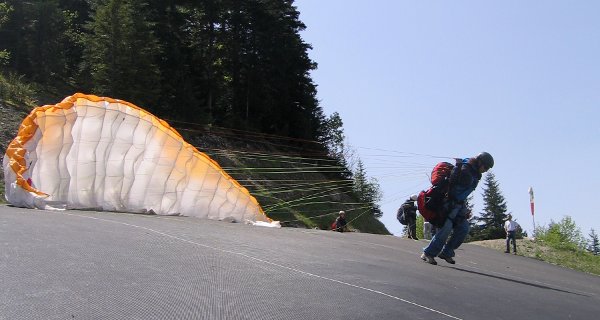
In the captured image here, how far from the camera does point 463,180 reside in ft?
27.3

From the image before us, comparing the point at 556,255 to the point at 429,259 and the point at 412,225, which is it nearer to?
the point at 412,225

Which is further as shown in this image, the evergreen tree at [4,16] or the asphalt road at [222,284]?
the evergreen tree at [4,16]

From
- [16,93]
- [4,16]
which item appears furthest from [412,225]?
[4,16]

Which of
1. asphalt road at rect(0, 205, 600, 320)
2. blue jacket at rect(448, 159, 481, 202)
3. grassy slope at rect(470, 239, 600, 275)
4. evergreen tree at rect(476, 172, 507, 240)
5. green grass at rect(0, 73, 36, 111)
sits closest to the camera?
asphalt road at rect(0, 205, 600, 320)

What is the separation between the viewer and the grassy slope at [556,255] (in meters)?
Result: 19.6

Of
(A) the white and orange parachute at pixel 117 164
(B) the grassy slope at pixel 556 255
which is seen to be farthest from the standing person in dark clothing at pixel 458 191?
(B) the grassy slope at pixel 556 255

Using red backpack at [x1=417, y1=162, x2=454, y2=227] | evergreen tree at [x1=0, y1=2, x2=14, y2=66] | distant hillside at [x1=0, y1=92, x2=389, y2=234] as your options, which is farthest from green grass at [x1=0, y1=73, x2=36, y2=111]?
red backpack at [x1=417, y1=162, x2=454, y2=227]

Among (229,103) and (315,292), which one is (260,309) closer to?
(315,292)

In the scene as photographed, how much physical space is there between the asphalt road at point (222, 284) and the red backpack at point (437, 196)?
80cm

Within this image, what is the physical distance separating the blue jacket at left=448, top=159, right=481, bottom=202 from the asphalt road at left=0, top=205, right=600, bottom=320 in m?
1.10

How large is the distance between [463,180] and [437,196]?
41cm

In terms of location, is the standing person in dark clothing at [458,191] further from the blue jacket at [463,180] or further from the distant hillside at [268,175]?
the distant hillside at [268,175]

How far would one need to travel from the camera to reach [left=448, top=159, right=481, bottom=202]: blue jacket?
27.3ft

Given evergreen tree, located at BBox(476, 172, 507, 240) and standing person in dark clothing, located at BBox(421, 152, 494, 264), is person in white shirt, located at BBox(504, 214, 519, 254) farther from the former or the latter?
evergreen tree, located at BBox(476, 172, 507, 240)
